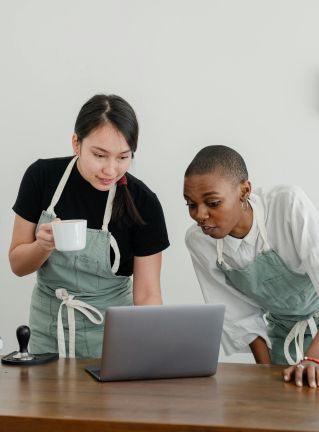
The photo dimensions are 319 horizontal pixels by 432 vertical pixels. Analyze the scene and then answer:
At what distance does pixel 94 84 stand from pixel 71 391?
194cm

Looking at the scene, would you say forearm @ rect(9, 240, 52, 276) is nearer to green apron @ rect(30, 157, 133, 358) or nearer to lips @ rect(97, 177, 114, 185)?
green apron @ rect(30, 157, 133, 358)

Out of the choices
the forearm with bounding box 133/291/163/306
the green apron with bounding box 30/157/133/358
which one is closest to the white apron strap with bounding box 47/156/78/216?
the green apron with bounding box 30/157/133/358

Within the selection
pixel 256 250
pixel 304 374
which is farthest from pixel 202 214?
pixel 304 374

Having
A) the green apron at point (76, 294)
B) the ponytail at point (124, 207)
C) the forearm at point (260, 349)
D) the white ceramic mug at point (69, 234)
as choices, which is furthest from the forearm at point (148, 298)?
the white ceramic mug at point (69, 234)

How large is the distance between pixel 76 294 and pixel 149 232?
1.02ft

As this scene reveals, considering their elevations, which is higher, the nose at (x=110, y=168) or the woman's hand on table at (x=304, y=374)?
the nose at (x=110, y=168)

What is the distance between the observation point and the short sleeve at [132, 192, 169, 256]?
2.32 metres

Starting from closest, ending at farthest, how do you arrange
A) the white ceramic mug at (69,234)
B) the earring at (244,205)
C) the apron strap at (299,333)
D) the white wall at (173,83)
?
the white ceramic mug at (69,234)
the earring at (244,205)
the apron strap at (299,333)
the white wall at (173,83)

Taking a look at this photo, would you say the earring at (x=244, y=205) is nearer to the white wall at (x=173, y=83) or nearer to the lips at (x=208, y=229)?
the lips at (x=208, y=229)

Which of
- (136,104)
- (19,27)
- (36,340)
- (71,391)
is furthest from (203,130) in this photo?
(71,391)

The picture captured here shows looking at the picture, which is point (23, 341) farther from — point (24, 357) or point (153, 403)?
point (153, 403)

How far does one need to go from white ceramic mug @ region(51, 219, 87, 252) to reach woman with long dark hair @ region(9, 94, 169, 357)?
36 cm

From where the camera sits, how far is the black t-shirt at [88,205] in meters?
2.32

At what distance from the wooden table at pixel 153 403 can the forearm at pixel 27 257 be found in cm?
41
